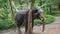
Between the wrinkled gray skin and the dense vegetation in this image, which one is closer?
the wrinkled gray skin

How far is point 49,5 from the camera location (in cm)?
1563

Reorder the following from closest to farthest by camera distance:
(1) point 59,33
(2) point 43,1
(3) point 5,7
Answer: (1) point 59,33
(3) point 5,7
(2) point 43,1

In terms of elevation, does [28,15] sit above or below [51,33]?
above

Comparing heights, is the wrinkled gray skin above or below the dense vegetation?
above

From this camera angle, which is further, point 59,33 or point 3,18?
point 3,18

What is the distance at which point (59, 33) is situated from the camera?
25.3ft

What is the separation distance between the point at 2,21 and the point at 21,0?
3465mm

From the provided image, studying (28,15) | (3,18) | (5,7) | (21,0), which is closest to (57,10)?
(21,0)

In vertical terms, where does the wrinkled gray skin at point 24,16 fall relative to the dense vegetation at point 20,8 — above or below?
above

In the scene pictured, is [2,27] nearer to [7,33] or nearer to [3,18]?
[3,18]

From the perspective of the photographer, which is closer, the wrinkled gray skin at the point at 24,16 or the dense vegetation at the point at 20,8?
the wrinkled gray skin at the point at 24,16

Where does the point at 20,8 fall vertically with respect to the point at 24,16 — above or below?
below

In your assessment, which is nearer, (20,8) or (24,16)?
(24,16)

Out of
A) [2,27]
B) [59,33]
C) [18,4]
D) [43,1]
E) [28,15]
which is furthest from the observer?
[43,1]
